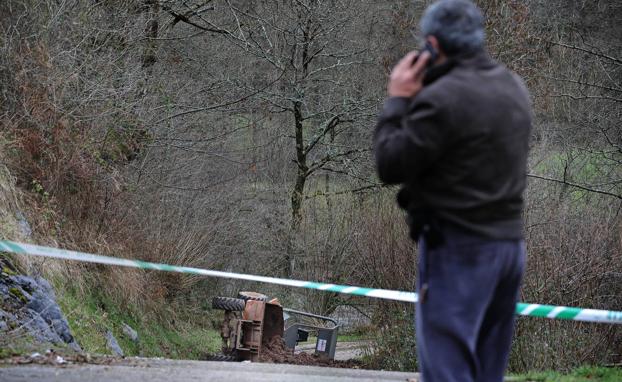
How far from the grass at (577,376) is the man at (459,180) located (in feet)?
15.0

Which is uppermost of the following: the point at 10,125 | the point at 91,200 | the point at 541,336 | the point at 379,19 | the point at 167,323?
the point at 379,19

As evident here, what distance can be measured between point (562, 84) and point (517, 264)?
55.6 ft

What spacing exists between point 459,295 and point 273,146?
88.9 ft

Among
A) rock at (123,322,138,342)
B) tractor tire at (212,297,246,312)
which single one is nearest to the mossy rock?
rock at (123,322,138,342)

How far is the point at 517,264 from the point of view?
364cm

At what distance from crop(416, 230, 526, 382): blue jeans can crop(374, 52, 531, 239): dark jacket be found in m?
0.07

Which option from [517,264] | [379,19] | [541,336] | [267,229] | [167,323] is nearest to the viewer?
[517,264]

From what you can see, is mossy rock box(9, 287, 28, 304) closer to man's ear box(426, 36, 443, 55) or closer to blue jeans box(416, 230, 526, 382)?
blue jeans box(416, 230, 526, 382)

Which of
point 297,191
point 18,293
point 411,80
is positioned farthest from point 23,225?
point 297,191

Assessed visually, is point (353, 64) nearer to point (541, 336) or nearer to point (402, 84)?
point (541, 336)

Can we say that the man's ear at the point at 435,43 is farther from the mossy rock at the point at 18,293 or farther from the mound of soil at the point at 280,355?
the mound of soil at the point at 280,355

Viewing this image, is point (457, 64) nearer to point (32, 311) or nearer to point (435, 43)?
point (435, 43)

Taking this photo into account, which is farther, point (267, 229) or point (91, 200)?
point (267, 229)

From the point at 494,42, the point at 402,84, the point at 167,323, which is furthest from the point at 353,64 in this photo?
the point at 402,84
